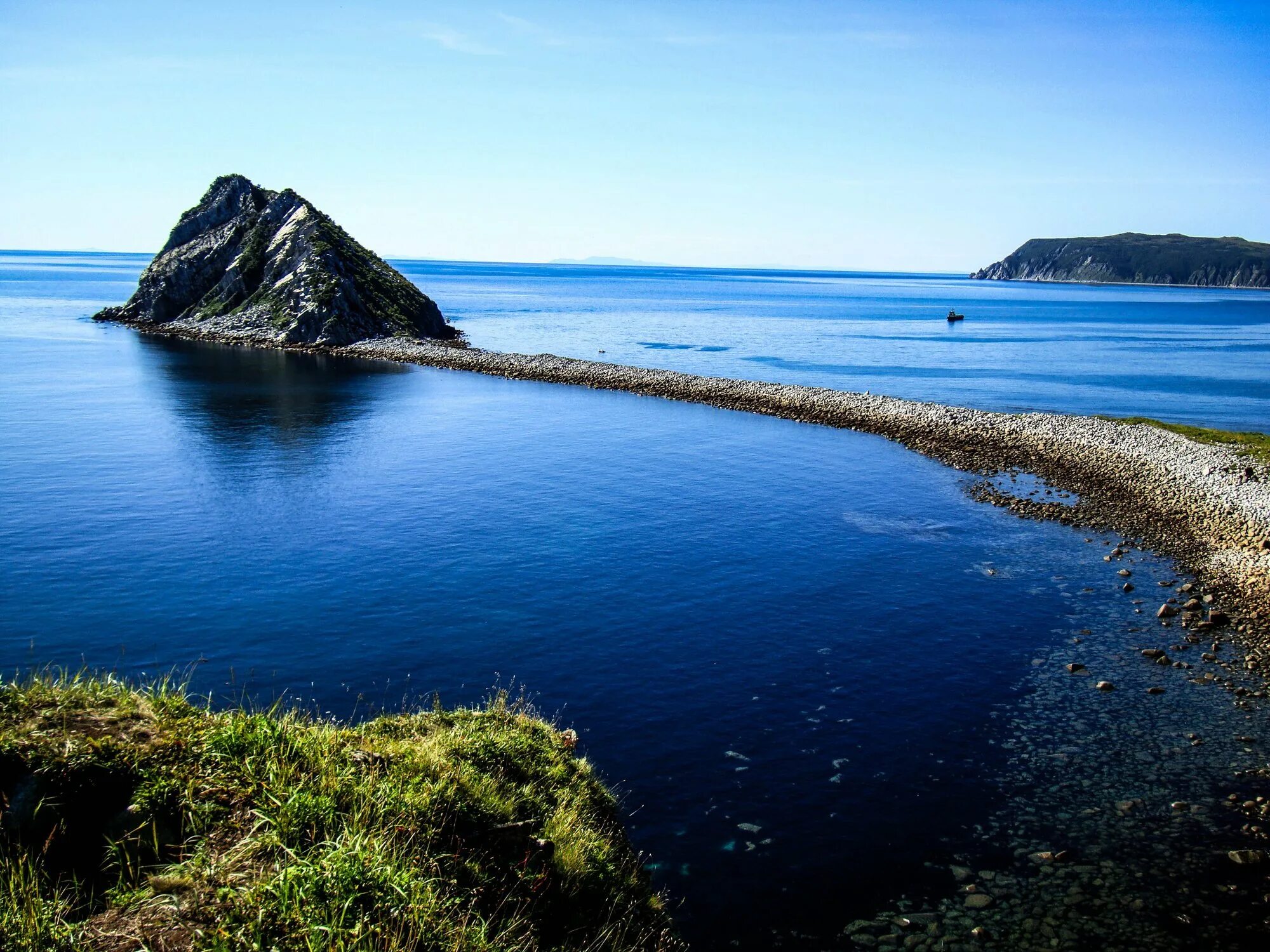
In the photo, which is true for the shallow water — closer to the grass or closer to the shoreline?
the grass

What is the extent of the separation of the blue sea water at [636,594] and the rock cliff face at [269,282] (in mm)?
46984

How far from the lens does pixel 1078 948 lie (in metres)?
14.4

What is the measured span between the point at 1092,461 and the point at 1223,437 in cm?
1146

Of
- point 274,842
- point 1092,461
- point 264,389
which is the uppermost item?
point 264,389

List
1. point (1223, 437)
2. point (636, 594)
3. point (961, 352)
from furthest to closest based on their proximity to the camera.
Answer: point (961, 352), point (1223, 437), point (636, 594)

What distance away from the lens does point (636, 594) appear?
30.7 metres

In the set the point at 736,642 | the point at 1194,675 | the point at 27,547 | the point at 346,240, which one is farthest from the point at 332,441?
the point at 346,240

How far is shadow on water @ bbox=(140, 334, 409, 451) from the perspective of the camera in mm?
60906

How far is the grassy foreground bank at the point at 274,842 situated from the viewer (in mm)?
8352

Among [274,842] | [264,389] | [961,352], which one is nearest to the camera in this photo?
[274,842]

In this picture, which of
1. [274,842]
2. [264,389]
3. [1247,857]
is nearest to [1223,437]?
[1247,857]

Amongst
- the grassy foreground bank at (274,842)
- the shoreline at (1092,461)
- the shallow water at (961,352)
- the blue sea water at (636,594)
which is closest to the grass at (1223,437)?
the shoreline at (1092,461)

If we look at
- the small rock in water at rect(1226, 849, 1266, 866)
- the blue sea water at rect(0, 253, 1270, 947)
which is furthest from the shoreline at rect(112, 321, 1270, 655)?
the small rock in water at rect(1226, 849, 1266, 866)

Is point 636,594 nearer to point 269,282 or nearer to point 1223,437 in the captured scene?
point 1223,437
